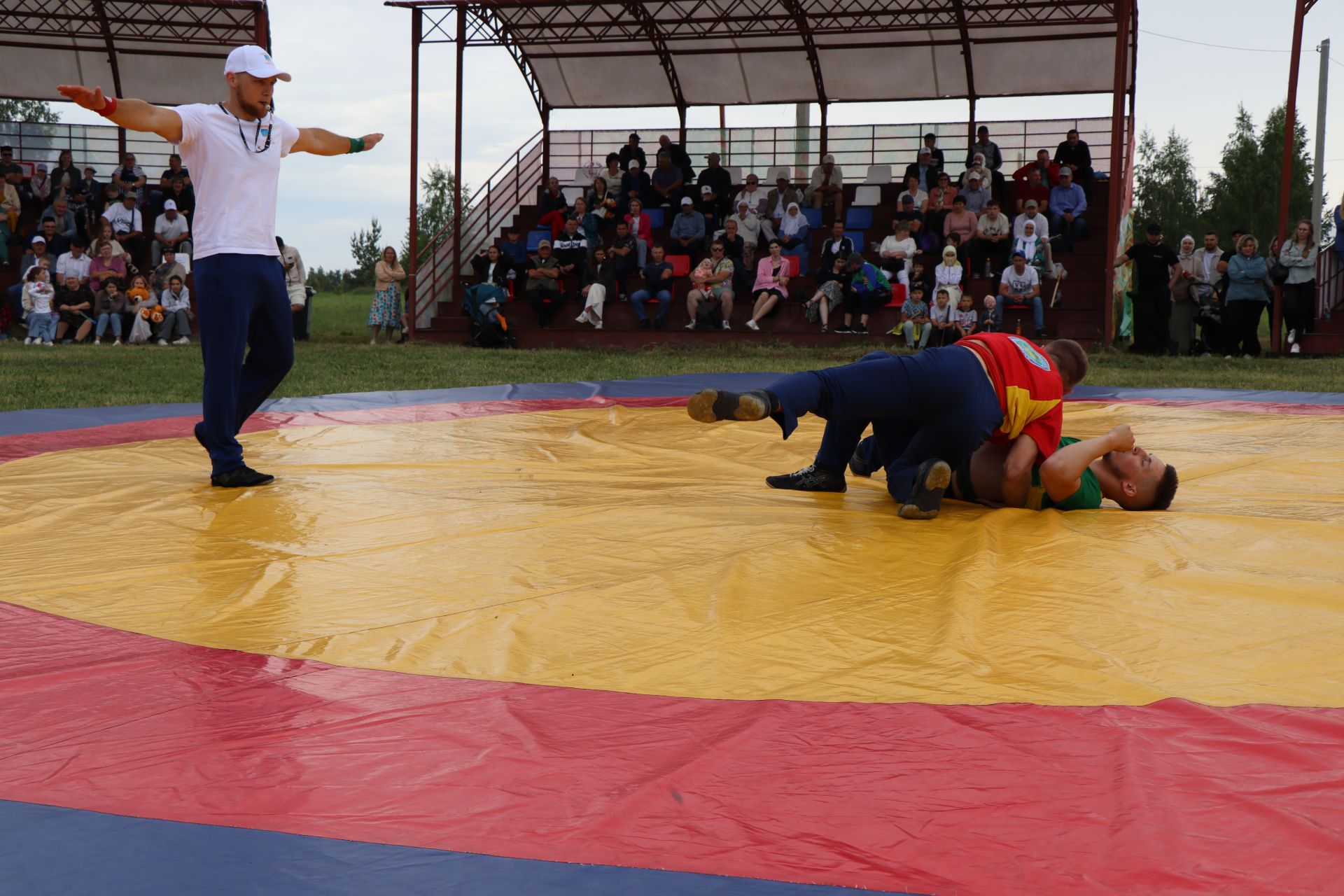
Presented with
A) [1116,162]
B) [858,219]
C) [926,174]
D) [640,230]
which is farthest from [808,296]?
[1116,162]

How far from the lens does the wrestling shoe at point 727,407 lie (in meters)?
3.09

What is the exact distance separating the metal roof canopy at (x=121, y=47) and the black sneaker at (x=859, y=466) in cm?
1547

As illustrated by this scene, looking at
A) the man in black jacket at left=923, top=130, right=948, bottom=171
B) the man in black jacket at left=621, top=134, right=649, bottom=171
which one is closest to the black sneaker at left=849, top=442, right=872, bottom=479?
the man in black jacket at left=923, top=130, right=948, bottom=171

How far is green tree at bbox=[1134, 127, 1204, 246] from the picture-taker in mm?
50062

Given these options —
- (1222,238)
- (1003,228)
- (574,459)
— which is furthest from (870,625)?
(1222,238)

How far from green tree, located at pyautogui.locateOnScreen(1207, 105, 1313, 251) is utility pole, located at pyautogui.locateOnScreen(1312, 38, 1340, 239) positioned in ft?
49.9

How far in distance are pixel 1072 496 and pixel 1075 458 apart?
218mm

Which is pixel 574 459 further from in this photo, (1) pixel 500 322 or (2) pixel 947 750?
(1) pixel 500 322

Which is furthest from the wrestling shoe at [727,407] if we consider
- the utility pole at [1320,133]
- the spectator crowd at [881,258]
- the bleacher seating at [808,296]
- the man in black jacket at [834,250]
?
the utility pole at [1320,133]

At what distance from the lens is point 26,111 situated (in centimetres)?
5103

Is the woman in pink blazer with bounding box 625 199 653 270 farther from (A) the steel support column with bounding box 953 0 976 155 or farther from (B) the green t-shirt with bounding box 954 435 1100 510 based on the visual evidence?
(B) the green t-shirt with bounding box 954 435 1100 510

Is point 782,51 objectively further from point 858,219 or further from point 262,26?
point 262,26

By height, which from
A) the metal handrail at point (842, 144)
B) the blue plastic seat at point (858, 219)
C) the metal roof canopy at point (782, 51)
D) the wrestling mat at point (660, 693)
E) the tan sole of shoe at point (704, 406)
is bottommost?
the wrestling mat at point (660, 693)

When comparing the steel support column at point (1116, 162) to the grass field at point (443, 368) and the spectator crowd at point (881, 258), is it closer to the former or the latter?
the spectator crowd at point (881, 258)
